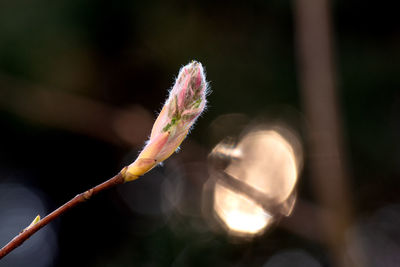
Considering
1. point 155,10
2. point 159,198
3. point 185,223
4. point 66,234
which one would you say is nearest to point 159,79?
point 155,10

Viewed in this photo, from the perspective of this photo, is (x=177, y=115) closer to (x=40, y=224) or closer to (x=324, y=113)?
(x=40, y=224)

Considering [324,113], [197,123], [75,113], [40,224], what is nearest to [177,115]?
[40,224]

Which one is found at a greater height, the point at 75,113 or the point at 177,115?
the point at 177,115

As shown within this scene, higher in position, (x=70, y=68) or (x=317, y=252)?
(x=70, y=68)

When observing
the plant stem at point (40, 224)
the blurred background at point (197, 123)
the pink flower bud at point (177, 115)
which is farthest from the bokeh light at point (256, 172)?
the plant stem at point (40, 224)

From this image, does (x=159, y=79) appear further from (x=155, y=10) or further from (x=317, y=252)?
(x=317, y=252)

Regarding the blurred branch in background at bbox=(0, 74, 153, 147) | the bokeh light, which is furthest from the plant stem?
the blurred branch in background at bbox=(0, 74, 153, 147)

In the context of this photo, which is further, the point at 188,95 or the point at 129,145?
the point at 129,145
